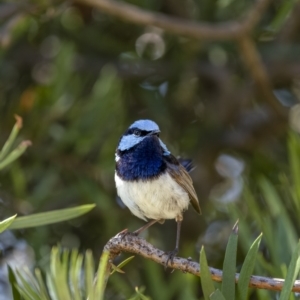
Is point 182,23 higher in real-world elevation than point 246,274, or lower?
lower

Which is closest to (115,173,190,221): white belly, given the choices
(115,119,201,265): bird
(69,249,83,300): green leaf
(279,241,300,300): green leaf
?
(115,119,201,265): bird

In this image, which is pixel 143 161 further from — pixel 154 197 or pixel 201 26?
pixel 201 26

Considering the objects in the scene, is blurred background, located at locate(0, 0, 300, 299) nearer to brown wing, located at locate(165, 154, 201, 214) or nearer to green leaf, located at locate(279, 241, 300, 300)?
brown wing, located at locate(165, 154, 201, 214)

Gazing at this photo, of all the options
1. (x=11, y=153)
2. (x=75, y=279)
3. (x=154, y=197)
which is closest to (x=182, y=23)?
(x=154, y=197)

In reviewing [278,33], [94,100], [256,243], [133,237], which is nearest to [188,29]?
[94,100]

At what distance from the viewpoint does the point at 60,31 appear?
9.37 ft

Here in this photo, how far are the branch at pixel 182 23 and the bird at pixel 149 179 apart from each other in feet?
1.39

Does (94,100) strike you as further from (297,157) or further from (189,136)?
(297,157)

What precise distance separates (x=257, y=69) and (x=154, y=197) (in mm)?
769

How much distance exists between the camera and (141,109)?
113 inches

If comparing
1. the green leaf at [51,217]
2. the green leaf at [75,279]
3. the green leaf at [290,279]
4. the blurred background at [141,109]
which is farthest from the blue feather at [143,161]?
the green leaf at [290,279]

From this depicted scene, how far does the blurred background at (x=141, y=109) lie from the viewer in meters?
2.27

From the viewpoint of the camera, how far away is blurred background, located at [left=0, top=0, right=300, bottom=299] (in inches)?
89.5

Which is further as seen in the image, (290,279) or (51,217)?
(51,217)
